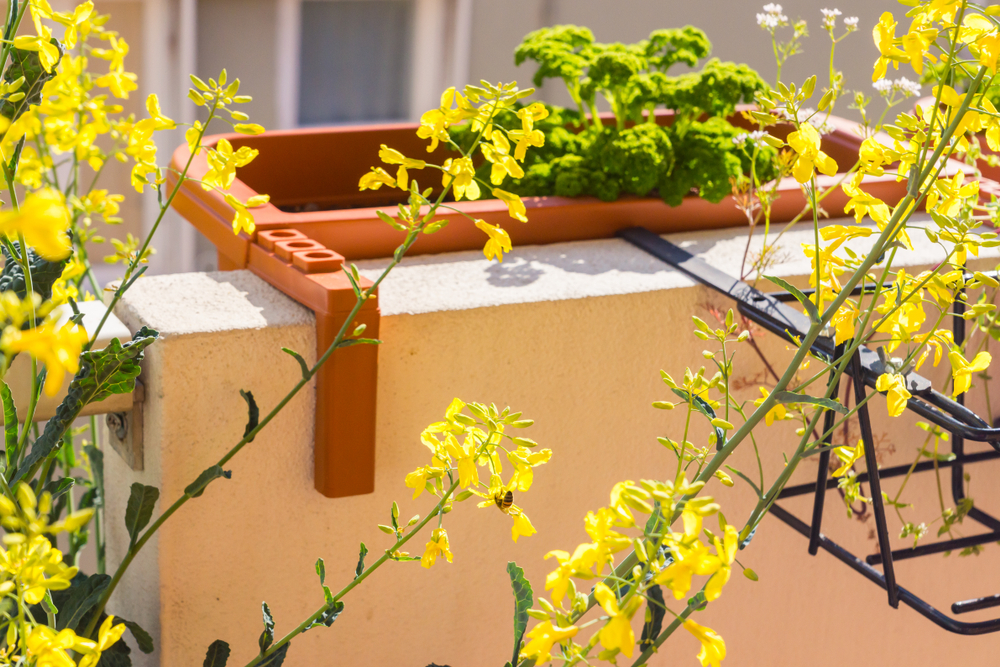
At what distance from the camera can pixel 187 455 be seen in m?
1.06

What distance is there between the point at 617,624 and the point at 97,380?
53 cm

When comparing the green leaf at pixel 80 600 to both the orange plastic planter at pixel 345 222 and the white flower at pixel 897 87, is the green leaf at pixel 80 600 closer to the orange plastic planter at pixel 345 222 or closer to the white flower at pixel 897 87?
the orange plastic planter at pixel 345 222

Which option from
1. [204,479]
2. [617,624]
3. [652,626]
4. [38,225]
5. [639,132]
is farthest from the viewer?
[639,132]

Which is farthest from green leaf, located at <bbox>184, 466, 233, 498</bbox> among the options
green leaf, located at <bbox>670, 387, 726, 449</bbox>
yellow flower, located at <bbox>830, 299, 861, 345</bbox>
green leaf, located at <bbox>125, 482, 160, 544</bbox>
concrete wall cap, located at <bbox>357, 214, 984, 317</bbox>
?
yellow flower, located at <bbox>830, 299, 861, 345</bbox>

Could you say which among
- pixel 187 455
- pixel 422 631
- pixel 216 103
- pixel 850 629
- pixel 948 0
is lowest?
pixel 850 629

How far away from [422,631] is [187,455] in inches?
15.5

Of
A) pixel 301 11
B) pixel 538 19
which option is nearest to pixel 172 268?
pixel 301 11

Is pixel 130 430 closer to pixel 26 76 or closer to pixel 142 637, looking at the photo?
pixel 142 637

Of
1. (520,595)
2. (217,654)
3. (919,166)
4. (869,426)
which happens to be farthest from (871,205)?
(217,654)

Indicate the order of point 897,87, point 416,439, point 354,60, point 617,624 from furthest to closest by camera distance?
point 354,60
point 897,87
point 416,439
point 617,624

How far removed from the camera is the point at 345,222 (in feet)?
4.10

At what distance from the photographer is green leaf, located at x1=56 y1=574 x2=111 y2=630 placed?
96cm

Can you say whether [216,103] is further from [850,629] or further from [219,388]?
[850,629]

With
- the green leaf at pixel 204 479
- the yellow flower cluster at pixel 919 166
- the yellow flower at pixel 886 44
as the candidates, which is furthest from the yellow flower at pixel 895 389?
the green leaf at pixel 204 479
